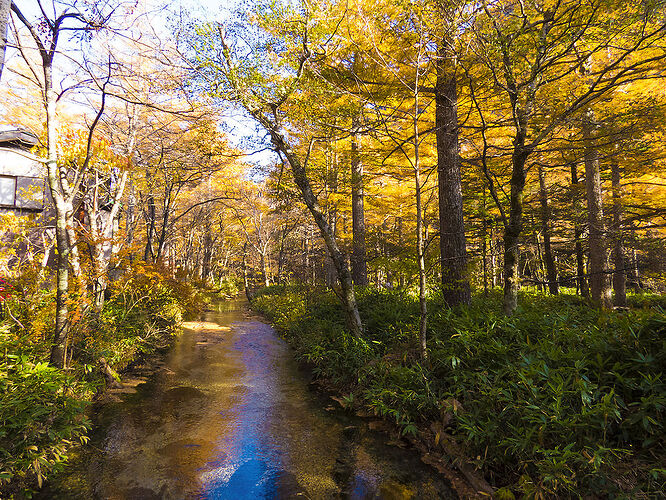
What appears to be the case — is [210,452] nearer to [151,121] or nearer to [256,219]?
[151,121]

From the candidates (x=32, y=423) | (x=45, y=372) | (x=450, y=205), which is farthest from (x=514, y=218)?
(x=45, y=372)

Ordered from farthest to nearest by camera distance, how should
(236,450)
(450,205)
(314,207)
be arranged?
(314,207)
(450,205)
(236,450)

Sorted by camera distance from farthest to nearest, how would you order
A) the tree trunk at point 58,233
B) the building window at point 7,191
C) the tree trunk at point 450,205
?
1. the building window at point 7,191
2. the tree trunk at point 450,205
3. the tree trunk at point 58,233

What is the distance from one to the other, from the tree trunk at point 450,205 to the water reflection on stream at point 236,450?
368 centimetres

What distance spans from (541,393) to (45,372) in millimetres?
6597

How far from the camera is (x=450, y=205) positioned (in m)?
7.41

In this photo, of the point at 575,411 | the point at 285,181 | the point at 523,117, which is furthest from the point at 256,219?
the point at 575,411

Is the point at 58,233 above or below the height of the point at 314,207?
below

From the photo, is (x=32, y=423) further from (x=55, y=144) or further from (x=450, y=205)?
(x=450, y=205)

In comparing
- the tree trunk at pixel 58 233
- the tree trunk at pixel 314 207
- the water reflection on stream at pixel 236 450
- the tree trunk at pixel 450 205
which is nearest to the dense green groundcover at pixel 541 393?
the tree trunk at pixel 450 205

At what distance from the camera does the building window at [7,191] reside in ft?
46.6

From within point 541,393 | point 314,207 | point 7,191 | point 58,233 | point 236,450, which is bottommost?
point 236,450

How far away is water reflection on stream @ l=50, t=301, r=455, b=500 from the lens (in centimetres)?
389

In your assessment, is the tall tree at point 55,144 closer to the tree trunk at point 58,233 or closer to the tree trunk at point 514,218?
the tree trunk at point 58,233
